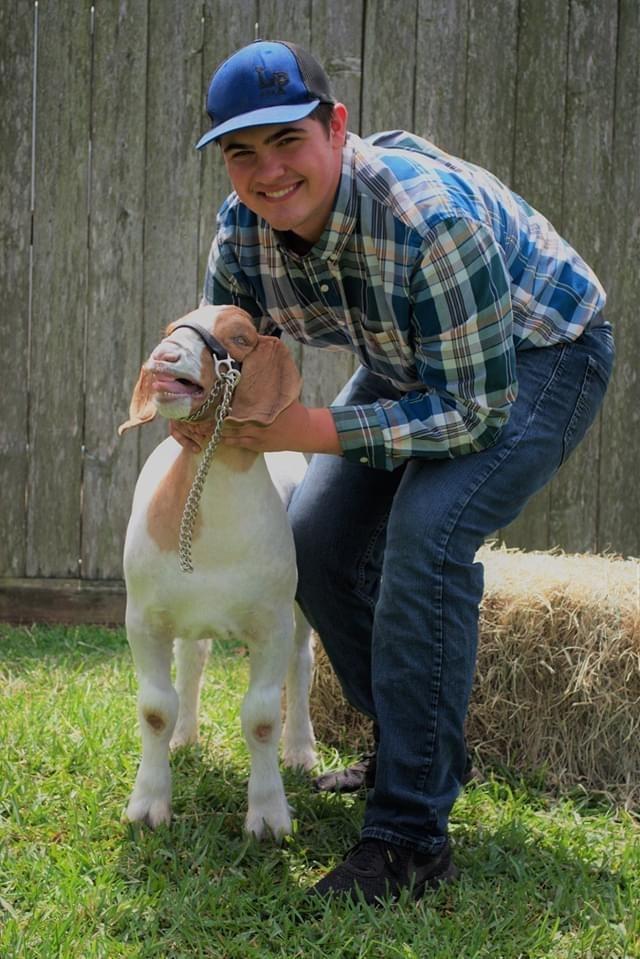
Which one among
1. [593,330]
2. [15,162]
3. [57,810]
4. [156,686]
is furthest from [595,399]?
[15,162]

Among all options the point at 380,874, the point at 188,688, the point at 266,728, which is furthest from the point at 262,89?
the point at 188,688

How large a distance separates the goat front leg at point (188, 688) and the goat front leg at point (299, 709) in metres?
0.29

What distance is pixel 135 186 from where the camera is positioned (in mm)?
4898

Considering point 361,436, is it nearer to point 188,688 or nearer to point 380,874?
point 380,874

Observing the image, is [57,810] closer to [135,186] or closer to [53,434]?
[53,434]

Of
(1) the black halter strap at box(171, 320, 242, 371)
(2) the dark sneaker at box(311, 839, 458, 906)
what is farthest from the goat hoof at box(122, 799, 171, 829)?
(1) the black halter strap at box(171, 320, 242, 371)

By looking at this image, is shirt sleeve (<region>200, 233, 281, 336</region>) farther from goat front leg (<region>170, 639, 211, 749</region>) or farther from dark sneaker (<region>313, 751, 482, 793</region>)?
dark sneaker (<region>313, 751, 482, 793</region>)

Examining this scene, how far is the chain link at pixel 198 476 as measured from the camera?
98.0 inches

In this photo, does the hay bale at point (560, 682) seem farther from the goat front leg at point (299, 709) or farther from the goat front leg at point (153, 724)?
the goat front leg at point (153, 724)

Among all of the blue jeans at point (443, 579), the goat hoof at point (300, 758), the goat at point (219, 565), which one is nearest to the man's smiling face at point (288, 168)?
the goat at point (219, 565)

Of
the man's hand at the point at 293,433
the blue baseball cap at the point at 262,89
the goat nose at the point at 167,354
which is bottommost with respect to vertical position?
the man's hand at the point at 293,433

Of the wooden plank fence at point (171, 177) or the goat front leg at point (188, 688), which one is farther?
the wooden plank fence at point (171, 177)

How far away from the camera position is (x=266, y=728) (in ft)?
9.28

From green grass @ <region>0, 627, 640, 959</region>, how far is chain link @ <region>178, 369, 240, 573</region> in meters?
0.71
